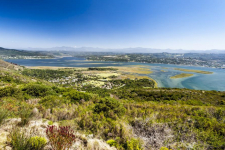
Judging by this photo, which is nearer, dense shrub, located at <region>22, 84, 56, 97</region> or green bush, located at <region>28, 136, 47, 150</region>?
green bush, located at <region>28, 136, 47, 150</region>

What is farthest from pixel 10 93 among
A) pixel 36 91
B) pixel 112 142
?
pixel 112 142

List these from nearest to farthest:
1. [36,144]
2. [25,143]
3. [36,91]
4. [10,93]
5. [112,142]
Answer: [25,143] < [36,144] < [112,142] < [10,93] < [36,91]

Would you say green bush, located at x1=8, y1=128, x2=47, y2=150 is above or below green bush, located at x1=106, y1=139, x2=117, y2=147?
above

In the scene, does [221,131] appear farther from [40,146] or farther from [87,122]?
[40,146]

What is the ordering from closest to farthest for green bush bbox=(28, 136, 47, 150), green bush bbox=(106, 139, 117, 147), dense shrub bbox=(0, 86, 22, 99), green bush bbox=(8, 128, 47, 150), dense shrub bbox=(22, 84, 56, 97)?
green bush bbox=(8, 128, 47, 150) → green bush bbox=(28, 136, 47, 150) → green bush bbox=(106, 139, 117, 147) → dense shrub bbox=(0, 86, 22, 99) → dense shrub bbox=(22, 84, 56, 97)

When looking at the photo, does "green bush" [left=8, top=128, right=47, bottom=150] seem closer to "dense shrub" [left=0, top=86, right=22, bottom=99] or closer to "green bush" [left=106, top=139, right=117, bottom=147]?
"green bush" [left=106, top=139, right=117, bottom=147]

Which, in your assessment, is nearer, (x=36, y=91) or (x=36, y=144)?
(x=36, y=144)

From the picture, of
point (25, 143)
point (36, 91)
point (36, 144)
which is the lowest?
point (36, 91)

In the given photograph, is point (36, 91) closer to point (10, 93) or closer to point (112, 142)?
point (10, 93)

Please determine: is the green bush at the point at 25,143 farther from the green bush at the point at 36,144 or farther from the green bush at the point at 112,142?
the green bush at the point at 112,142

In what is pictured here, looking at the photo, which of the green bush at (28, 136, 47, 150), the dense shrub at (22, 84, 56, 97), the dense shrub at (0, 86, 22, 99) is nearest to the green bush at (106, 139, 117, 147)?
the green bush at (28, 136, 47, 150)

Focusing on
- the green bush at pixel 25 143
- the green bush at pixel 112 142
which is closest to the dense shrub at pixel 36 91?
the green bush at pixel 25 143
